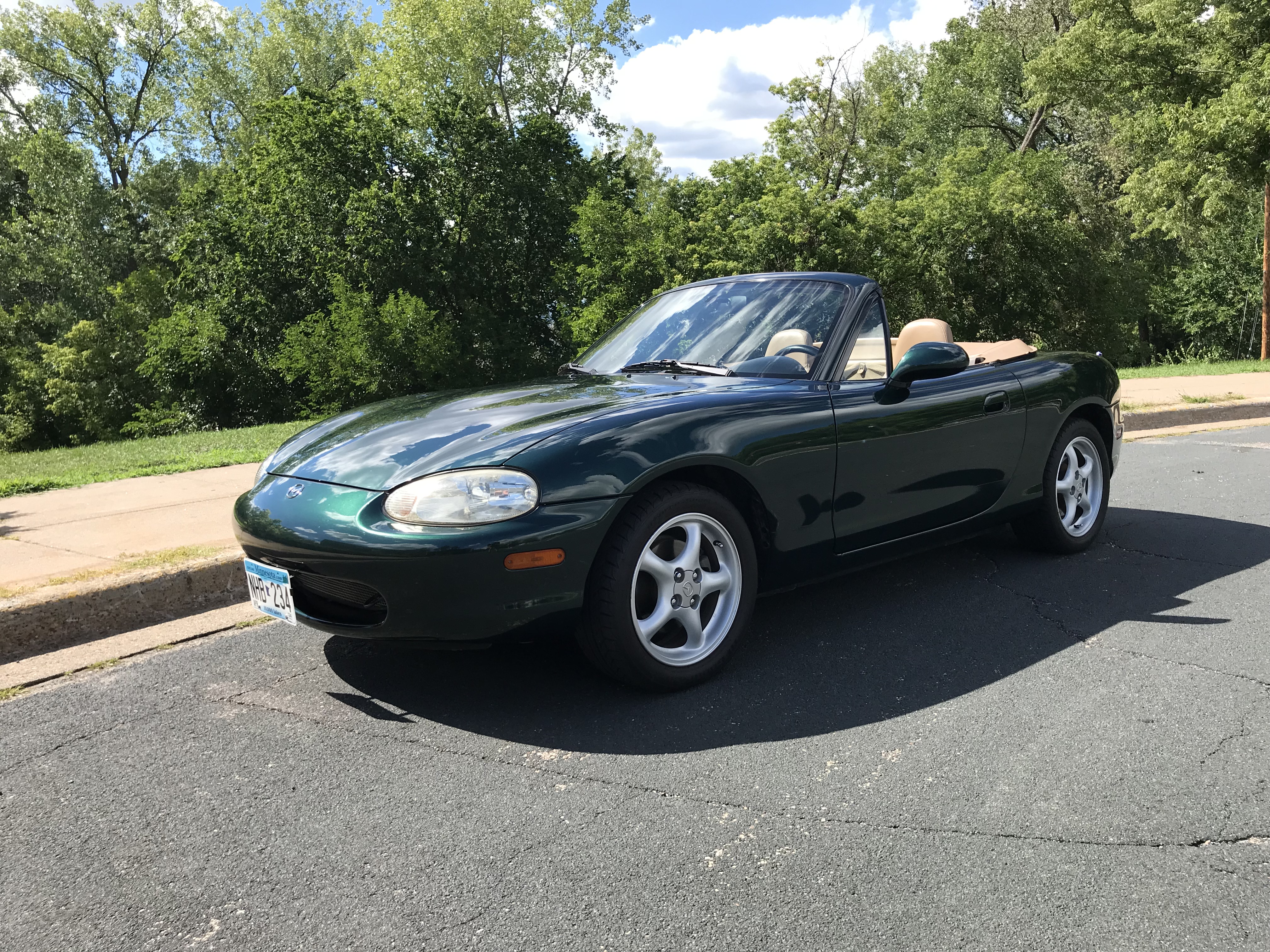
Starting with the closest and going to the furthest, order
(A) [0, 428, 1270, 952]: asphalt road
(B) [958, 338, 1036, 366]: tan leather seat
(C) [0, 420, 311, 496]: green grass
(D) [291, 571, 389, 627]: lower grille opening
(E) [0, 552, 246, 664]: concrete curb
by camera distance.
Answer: (A) [0, 428, 1270, 952]: asphalt road < (D) [291, 571, 389, 627]: lower grille opening < (E) [0, 552, 246, 664]: concrete curb < (B) [958, 338, 1036, 366]: tan leather seat < (C) [0, 420, 311, 496]: green grass

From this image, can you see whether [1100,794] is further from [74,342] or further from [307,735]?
[74,342]

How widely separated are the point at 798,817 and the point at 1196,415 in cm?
1074

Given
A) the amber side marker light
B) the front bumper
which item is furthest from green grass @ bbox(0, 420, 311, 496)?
the amber side marker light

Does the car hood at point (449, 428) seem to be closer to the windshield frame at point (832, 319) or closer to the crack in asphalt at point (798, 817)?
the windshield frame at point (832, 319)

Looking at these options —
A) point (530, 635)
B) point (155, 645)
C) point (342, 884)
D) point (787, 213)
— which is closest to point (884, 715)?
point (530, 635)

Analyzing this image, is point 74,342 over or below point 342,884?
over

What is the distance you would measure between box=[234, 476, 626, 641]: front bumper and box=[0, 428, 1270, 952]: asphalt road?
0.35 metres

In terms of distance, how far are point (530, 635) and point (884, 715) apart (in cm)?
116

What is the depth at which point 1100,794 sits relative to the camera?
9.23ft

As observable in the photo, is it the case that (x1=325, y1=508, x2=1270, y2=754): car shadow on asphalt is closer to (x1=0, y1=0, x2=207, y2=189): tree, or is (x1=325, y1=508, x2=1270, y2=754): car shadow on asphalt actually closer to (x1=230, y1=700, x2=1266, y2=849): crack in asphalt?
(x1=230, y1=700, x2=1266, y2=849): crack in asphalt

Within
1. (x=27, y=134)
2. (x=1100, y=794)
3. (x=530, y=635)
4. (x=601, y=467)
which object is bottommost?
(x=1100, y=794)

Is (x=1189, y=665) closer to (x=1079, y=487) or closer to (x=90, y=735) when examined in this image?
(x=1079, y=487)

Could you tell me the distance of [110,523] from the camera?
623 centimetres

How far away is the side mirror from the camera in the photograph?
13.5ft
